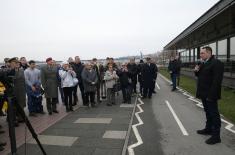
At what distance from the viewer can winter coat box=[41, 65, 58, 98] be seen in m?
9.52

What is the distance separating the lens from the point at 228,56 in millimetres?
17688

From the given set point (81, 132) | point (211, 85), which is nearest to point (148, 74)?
point (81, 132)

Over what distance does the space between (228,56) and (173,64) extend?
4.41 metres

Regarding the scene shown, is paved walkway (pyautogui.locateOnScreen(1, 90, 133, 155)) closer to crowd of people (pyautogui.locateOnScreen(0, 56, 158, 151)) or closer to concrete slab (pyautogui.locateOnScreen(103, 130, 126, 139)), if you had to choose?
concrete slab (pyautogui.locateOnScreen(103, 130, 126, 139))

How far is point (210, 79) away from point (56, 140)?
389 centimetres

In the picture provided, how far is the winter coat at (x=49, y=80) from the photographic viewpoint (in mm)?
9523

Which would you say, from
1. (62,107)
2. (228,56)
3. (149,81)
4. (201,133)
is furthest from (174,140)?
(228,56)

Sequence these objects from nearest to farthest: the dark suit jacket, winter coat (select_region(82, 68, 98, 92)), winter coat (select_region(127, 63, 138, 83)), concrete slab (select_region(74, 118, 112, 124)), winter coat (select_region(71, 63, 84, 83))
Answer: the dark suit jacket, concrete slab (select_region(74, 118, 112, 124)), winter coat (select_region(82, 68, 98, 92)), winter coat (select_region(71, 63, 84, 83)), winter coat (select_region(127, 63, 138, 83))

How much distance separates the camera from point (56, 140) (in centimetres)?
647

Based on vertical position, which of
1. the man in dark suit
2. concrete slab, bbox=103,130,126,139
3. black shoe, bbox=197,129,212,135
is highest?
the man in dark suit

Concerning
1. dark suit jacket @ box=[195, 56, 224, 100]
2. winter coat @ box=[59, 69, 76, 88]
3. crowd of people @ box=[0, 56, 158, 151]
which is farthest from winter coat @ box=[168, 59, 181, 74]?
dark suit jacket @ box=[195, 56, 224, 100]

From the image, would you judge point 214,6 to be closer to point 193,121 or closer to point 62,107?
point 193,121

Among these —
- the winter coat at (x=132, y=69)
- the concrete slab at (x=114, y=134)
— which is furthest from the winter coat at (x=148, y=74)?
the concrete slab at (x=114, y=134)

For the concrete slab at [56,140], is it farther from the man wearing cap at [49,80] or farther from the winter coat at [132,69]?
the winter coat at [132,69]
